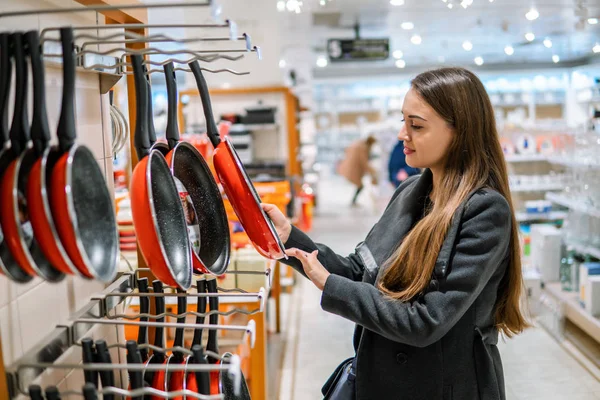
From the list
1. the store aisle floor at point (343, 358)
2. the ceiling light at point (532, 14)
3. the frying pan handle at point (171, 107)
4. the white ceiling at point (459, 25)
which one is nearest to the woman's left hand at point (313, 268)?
the frying pan handle at point (171, 107)

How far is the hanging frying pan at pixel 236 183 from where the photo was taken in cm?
122

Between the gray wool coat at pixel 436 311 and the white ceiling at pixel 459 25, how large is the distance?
2.93 m

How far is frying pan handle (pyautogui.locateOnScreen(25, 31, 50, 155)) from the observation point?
2.89 feet

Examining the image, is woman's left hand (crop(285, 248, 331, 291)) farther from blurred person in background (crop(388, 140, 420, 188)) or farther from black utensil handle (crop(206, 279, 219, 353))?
blurred person in background (crop(388, 140, 420, 188))

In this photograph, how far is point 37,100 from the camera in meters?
0.88

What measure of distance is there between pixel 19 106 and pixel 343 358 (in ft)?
11.7

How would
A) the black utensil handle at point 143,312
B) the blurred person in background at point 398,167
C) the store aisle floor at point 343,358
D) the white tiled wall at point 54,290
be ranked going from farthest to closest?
the blurred person in background at point 398,167 → the store aisle floor at point 343,358 → the black utensil handle at point 143,312 → the white tiled wall at point 54,290

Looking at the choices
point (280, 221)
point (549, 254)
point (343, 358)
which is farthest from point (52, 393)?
point (549, 254)

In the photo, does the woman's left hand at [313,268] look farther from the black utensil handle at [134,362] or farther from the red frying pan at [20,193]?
the red frying pan at [20,193]

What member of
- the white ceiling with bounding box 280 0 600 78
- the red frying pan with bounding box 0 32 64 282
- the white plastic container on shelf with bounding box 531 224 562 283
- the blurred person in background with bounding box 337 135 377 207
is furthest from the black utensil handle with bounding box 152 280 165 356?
the blurred person in background with bounding box 337 135 377 207

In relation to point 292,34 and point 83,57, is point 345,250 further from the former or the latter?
point 83,57

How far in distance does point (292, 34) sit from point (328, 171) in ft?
25.9

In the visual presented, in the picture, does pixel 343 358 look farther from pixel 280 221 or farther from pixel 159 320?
pixel 159 320

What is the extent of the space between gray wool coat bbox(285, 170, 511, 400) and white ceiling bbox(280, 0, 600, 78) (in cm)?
293
